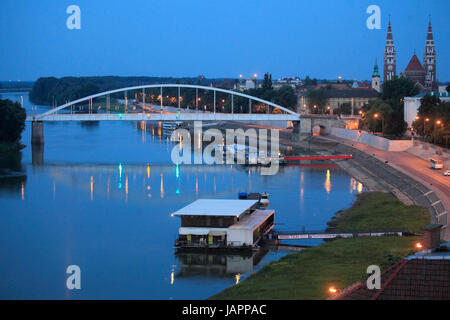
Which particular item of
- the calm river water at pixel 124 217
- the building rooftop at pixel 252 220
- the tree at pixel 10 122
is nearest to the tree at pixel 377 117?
the calm river water at pixel 124 217

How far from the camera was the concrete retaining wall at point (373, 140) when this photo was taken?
36.2 m

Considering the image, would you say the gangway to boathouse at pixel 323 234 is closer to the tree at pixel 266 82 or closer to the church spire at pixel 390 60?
the tree at pixel 266 82

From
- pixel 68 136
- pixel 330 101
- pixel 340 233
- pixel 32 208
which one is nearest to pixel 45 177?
pixel 32 208

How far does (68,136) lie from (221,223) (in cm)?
4177

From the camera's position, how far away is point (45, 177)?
A: 1275 inches

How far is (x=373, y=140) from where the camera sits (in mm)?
40406

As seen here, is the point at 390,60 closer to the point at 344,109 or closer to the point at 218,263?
the point at 344,109

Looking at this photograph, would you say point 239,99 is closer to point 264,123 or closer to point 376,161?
point 264,123

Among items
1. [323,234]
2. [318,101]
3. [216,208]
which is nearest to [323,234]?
[323,234]

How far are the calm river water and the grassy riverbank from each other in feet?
2.85

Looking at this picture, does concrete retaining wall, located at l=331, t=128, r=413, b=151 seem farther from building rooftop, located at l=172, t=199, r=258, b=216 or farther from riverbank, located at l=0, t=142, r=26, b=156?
riverbank, located at l=0, t=142, r=26, b=156

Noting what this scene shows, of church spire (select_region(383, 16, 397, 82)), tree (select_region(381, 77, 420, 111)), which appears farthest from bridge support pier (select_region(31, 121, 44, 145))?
church spire (select_region(383, 16, 397, 82))

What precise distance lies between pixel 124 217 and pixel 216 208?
14.6 ft

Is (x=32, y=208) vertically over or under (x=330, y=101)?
under
